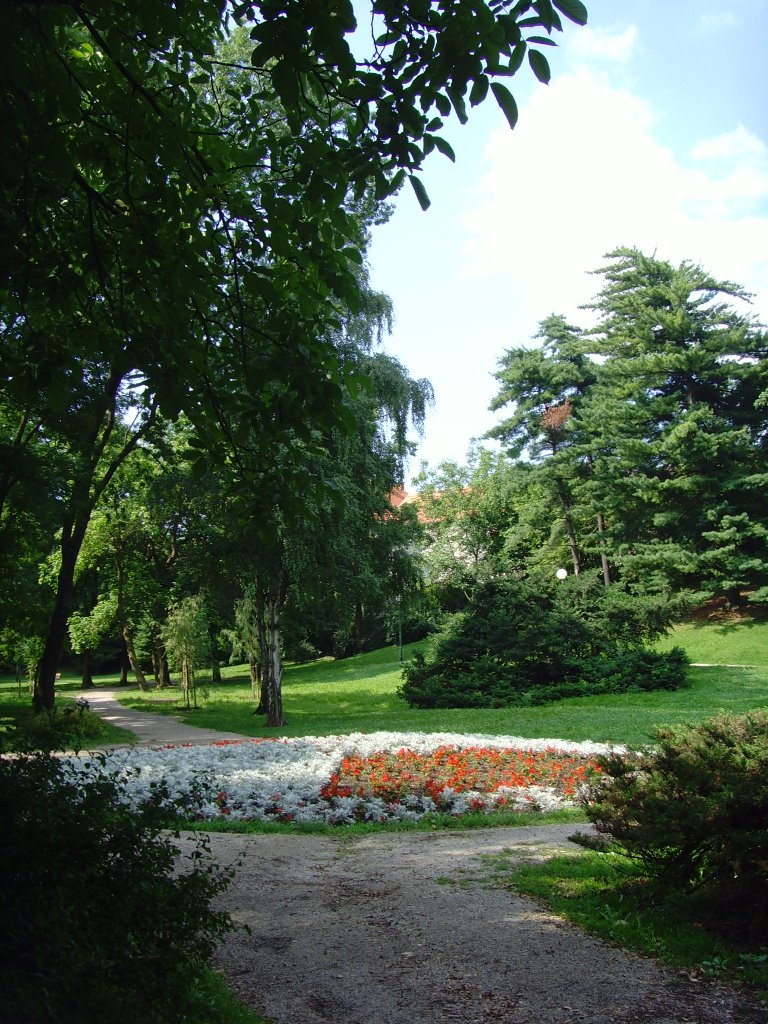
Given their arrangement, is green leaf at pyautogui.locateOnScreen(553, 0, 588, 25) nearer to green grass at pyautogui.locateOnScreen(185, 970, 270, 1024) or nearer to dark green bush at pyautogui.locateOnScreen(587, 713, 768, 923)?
dark green bush at pyautogui.locateOnScreen(587, 713, 768, 923)

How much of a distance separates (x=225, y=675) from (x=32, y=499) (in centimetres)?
3344

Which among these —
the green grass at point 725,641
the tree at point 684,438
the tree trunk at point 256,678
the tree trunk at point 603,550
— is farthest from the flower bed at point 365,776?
the tree trunk at point 603,550

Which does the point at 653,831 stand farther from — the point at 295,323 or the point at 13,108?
the point at 13,108

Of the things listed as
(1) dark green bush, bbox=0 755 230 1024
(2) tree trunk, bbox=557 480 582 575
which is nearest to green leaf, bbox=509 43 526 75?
(1) dark green bush, bbox=0 755 230 1024

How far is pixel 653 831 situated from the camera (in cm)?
450

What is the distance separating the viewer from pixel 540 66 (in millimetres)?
3248

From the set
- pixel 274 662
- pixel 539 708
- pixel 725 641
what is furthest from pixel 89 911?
pixel 725 641

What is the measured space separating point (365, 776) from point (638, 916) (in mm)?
4909

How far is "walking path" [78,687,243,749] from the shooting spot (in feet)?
49.0

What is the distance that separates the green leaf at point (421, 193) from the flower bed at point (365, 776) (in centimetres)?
496

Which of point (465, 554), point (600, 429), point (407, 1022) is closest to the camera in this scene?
point (407, 1022)

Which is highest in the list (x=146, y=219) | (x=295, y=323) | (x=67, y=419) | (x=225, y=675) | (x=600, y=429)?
(x=600, y=429)

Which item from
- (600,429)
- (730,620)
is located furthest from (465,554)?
(730,620)

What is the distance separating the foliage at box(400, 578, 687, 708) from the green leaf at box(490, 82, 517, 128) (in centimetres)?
1789
